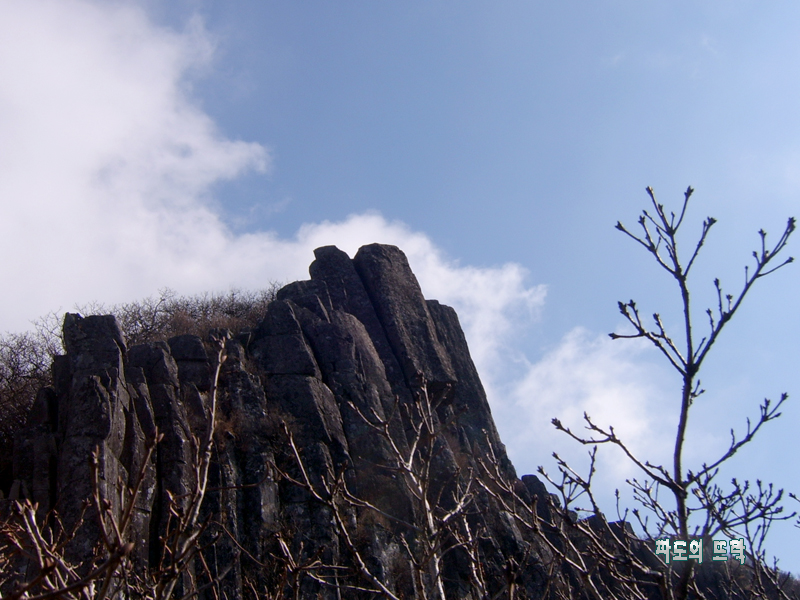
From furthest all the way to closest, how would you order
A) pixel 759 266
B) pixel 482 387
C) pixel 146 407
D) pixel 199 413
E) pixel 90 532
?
pixel 482 387 → pixel 199 413 → pixel 146 407 → pixel 90 532 → pixel 759 266

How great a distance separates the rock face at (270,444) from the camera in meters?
12.0

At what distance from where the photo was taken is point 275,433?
49.5 feet

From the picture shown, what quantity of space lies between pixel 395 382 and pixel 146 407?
7824 millimetres

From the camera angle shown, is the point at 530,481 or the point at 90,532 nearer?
the point at 90,532

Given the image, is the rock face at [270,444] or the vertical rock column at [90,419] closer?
the vertical rock column at [90,419]

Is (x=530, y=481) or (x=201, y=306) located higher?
(x=201, y=306)

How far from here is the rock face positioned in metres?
12.0

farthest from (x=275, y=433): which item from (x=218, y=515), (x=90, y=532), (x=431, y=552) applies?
(x=431, y=552)

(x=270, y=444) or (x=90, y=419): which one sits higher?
(x=270, y=444)

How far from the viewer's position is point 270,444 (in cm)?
1484

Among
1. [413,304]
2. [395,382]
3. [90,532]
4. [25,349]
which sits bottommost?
[90,532]

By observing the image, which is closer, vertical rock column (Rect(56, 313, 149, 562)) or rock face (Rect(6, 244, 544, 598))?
vertical rock column (Rect(56, 313, 149, 562))

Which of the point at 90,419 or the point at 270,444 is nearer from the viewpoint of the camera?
the point at 90,419

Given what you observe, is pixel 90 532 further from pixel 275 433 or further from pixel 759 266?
pixel 759 266
